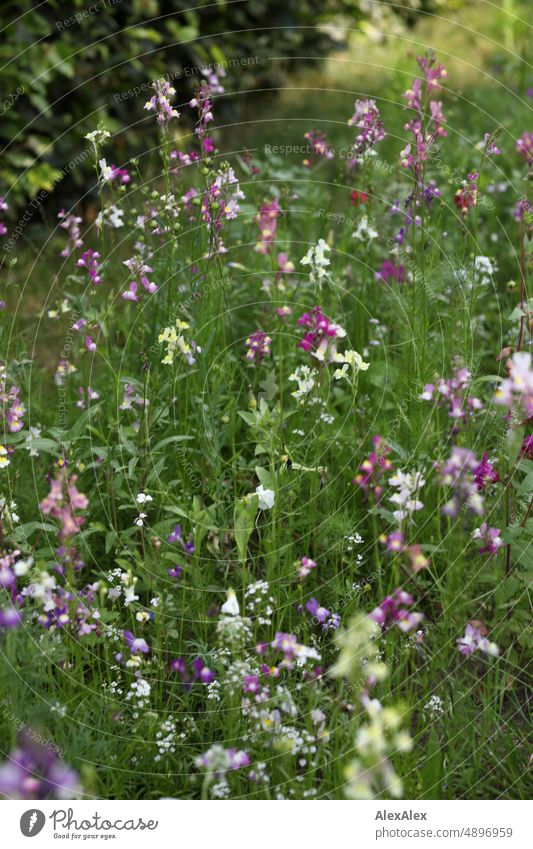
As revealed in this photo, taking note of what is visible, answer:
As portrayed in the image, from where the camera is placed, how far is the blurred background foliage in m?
4.47

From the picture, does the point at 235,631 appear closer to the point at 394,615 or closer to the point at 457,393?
the point at 394,615

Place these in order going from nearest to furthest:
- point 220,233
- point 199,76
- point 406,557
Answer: point 406,557 < point 220,233 < point 199,76

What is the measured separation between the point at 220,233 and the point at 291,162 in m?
2.50

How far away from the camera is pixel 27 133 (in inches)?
185

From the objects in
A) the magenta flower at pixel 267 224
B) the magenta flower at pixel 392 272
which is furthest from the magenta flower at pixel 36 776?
the magenta flower at pixel 392 272

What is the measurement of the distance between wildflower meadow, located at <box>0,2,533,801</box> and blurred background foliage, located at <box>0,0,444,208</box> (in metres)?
1.11

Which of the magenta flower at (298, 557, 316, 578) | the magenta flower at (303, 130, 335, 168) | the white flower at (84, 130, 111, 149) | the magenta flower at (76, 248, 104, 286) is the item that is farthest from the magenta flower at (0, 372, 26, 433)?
the magenta flower at (303, 130, 335, 168)

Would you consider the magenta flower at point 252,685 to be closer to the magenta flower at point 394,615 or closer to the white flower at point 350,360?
the magenta flower at point 394,615

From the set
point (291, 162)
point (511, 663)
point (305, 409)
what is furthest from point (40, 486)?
point (291, 162)

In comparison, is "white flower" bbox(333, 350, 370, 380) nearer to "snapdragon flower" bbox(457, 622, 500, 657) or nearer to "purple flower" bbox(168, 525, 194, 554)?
"purple flower" bbox(168, 525, 194, 554)

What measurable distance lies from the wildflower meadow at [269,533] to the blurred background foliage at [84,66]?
43.8 inches

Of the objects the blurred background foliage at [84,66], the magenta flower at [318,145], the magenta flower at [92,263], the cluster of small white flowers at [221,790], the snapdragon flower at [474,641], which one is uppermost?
the blurred background foliage at [84,66]

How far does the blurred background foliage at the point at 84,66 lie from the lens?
4469mm
